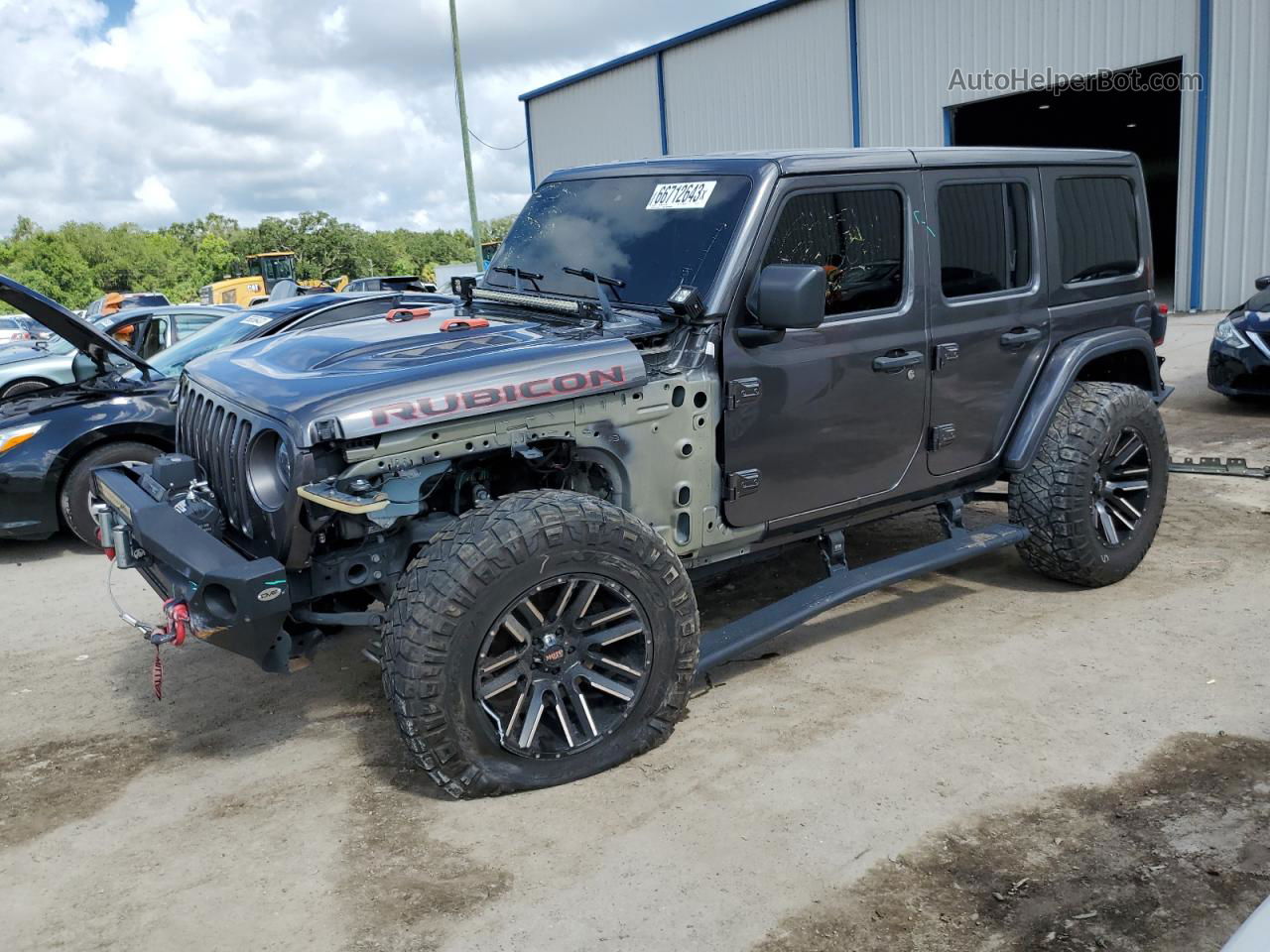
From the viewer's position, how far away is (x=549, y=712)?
3.66m

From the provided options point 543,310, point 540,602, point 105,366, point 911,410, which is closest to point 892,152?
point 911,410

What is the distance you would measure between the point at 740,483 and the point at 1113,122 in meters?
30.0

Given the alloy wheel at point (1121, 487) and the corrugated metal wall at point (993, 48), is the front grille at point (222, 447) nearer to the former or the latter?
the alloy wheel at point (1121, 487)

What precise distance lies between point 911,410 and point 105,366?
4935 mm

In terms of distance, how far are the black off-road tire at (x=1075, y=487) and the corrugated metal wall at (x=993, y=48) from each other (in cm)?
1335

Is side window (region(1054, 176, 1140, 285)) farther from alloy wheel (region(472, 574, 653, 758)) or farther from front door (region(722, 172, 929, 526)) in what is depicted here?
alloy wheel (region(472, 574, 653, 758))

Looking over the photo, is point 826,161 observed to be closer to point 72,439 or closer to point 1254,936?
point 1254,936

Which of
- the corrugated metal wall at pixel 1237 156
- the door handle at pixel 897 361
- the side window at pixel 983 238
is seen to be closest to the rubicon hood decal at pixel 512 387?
the door handle at pixel 897 361

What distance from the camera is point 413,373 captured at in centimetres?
345

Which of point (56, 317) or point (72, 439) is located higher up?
point (56, 317)

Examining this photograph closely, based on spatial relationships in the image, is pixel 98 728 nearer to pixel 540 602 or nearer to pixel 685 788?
pixel 540 602

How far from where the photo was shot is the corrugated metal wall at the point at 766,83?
20984mm

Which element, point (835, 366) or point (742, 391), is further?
point (835, 366)

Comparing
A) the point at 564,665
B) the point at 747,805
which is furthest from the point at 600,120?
the point at 747,805
